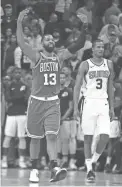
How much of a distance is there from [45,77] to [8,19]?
8437 millimetres

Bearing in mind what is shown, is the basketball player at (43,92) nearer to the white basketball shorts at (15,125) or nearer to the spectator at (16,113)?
the spectator at (16,113)

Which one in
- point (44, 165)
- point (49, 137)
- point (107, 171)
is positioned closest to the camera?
point (49, 137)

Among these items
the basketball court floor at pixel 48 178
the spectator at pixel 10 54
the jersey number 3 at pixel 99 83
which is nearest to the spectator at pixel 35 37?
the spectator at pixel 10 54

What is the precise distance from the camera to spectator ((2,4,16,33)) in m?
18.9

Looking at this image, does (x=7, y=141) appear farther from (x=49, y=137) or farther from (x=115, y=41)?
(x=49, y=137)

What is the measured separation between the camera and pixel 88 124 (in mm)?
12203

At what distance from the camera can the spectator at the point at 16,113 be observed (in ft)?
53.1

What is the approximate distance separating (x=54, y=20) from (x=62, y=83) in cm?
311

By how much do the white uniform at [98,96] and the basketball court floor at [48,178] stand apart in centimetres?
97

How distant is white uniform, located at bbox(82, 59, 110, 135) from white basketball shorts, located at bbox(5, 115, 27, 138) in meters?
4.44

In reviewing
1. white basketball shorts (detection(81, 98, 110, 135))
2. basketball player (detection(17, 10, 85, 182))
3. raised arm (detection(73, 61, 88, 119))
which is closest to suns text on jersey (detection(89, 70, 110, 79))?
raised arm (detection(73, 61, 88, 119))

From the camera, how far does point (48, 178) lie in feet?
43.8

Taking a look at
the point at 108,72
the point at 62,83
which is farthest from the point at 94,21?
the point at 108,72

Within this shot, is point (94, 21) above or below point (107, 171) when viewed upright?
above
